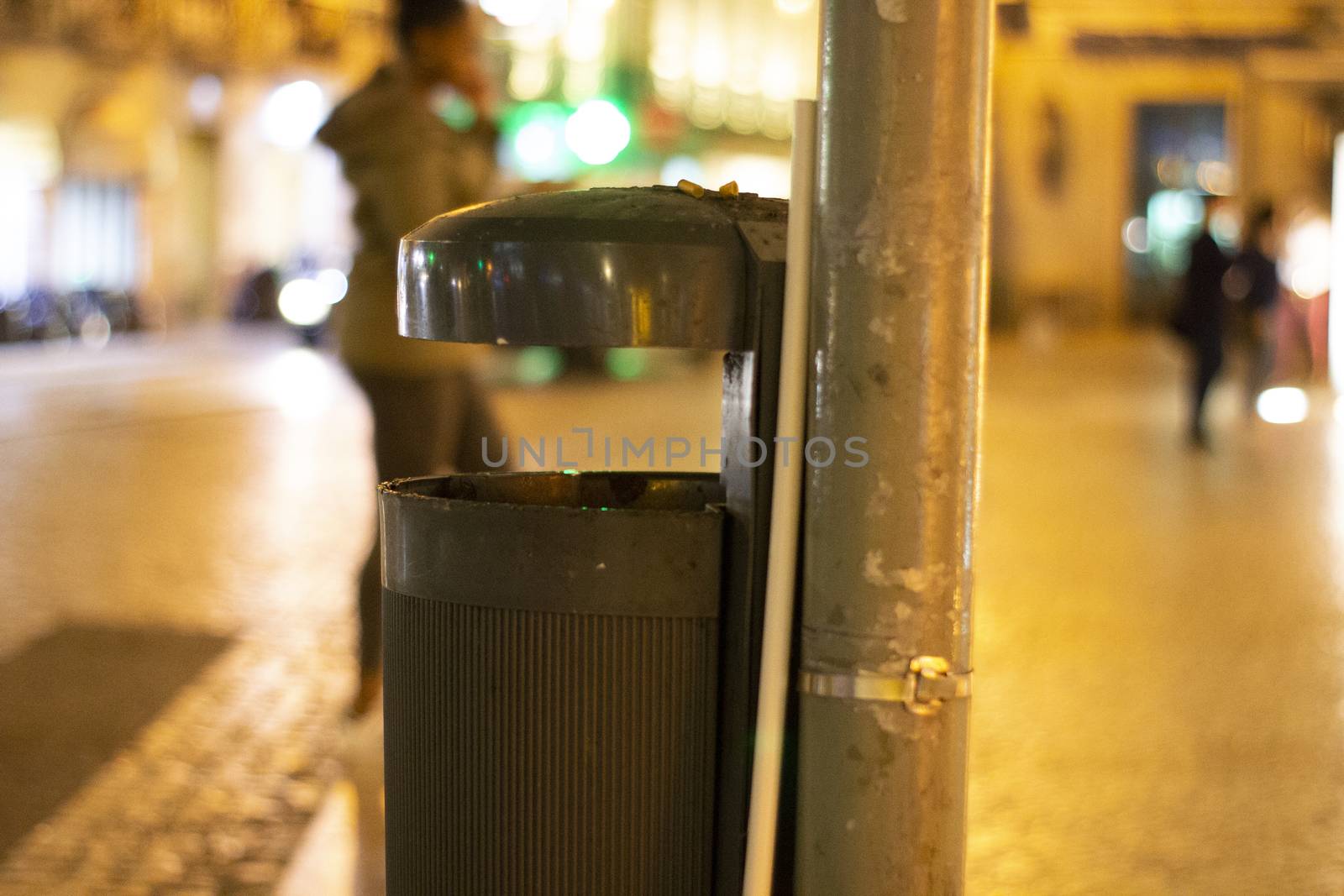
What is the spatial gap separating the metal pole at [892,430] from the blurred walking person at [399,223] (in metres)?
2.19

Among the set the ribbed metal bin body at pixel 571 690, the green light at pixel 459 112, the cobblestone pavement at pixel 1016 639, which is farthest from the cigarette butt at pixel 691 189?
the green light at pixel 459 112

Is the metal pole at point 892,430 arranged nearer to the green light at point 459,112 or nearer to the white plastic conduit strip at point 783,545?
the white plastic conduit strip at point 783,545

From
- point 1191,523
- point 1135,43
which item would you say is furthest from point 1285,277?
point 1191,523

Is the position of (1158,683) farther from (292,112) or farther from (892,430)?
(292,112)

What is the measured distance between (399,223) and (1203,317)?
9.90m

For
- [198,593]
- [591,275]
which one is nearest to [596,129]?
[198,593]

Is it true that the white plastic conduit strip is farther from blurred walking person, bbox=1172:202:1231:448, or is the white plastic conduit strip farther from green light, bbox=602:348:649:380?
green light, bbox=602:348:649:380

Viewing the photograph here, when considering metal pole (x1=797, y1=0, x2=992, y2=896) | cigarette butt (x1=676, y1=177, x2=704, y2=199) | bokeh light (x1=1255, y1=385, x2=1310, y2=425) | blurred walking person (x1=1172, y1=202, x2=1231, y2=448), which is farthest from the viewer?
bokeh light (x1=1255, y1=385, x2=1310, y2=425)

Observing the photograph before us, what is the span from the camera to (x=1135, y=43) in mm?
26188

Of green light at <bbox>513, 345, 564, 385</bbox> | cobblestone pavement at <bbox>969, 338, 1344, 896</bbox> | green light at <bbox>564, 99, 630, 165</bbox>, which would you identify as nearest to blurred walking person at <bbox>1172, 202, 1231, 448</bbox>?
cobblestone pavement at <bbox>969, 338, 1344, 896</bbox>

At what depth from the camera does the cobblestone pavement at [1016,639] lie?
381 centimetres

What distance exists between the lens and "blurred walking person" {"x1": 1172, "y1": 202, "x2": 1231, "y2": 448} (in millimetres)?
12969

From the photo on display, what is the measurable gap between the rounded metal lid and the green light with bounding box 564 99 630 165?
48.1ft

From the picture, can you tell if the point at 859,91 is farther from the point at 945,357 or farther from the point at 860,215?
the point at 945,357
